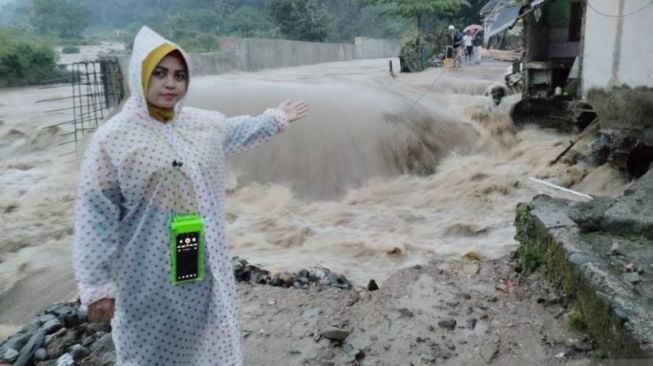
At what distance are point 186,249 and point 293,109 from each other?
891 mm

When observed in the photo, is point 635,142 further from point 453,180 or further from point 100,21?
point 100,21

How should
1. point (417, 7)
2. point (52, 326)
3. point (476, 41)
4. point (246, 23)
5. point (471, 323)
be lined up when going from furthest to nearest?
point (246, 23), point (417, 7), point (476, 41), point (52, 326), point (471, 323)

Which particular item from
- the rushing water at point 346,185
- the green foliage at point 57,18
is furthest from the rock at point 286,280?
the green foliage at point 57,18

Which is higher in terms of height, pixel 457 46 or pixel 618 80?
pixel 457 46

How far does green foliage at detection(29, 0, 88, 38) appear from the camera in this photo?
1726 inches

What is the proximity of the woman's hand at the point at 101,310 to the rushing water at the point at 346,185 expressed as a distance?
139 inches

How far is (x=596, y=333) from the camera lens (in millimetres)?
3146

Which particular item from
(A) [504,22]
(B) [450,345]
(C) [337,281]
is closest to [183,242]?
(B) [450,345]

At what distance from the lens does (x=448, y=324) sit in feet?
12.1

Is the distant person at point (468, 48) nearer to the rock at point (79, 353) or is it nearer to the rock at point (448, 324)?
the rock at point (448, 324)

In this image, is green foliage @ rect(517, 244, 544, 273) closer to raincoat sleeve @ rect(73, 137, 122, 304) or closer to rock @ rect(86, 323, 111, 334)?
rock @ rect(86, 323, 111, 334)

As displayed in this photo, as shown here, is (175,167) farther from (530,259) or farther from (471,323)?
(530,259)

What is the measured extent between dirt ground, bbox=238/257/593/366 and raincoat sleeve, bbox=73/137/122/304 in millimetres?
1594

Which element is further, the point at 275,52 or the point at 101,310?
the point at 275,52
